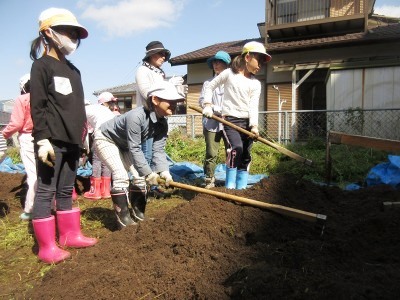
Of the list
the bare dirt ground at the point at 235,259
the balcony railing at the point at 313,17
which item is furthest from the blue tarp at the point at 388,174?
the balcony railing at the point at 313,17

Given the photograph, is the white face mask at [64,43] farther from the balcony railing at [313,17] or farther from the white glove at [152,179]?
the balcony railing at [313,17]

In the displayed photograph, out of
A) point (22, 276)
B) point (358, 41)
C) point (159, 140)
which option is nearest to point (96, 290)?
point (22, 276)

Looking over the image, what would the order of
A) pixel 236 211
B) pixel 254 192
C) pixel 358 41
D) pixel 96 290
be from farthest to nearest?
pixel 358 41
pixel 254 192
pixel 236 211
pixel 96 290

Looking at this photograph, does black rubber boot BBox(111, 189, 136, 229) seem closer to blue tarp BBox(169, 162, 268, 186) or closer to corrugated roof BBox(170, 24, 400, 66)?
blue tarp BBox(169, 162, 268, 186)

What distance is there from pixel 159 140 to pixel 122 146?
0.38 m

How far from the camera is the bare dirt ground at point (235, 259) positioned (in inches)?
68.4

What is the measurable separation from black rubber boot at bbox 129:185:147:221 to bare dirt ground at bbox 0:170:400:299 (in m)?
0.40

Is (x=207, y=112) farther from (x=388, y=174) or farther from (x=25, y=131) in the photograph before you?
(x=388, y=174)

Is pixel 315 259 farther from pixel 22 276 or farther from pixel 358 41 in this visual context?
pixel 358 41

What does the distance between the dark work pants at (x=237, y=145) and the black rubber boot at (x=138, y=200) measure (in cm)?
119

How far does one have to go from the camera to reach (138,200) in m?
3.36

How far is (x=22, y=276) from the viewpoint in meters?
2.51

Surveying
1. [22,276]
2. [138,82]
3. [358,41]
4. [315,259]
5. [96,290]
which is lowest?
[22,276]

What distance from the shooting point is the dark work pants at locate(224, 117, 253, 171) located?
406cm
